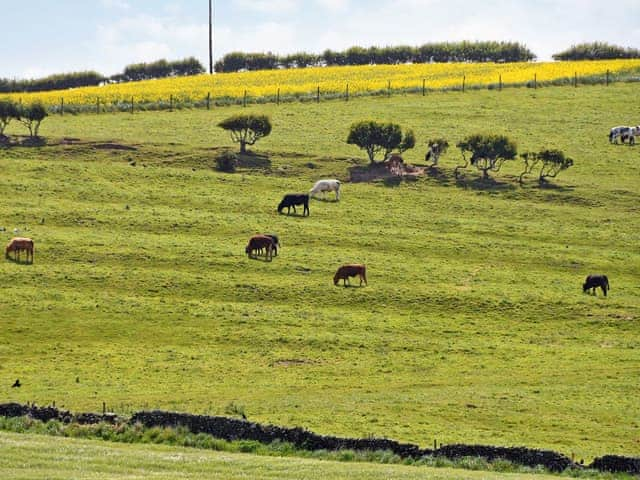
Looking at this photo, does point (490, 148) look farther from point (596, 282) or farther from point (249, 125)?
point (596, 282)

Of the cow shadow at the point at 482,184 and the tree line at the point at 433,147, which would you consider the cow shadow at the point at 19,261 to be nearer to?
the tree line at the point at 433,147

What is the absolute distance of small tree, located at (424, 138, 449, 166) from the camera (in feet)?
269

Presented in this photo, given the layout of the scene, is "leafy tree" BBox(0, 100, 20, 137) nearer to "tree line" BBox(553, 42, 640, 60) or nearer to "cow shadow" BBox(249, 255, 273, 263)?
"cow shadow" BBox(249, 255, 273, 263)

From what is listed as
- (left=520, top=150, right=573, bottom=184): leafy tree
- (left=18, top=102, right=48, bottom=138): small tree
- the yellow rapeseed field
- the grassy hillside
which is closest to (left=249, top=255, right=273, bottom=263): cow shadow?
(left=520, top=150, right=573, bottom=184): leafy tree

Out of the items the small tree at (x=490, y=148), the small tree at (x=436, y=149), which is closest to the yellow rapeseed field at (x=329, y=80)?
the small tree at (x=436, y=149)

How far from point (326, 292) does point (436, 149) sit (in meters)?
27.8

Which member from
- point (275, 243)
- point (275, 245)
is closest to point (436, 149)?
point (275, 243)

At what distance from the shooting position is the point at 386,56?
486 feet

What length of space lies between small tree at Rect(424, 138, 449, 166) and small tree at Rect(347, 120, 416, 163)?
46.2 inches

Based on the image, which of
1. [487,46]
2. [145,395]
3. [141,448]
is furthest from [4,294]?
[487,46]

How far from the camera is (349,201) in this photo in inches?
2886

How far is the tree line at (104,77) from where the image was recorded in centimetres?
12681

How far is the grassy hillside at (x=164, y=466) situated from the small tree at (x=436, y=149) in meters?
53.0

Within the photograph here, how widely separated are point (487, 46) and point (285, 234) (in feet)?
282
